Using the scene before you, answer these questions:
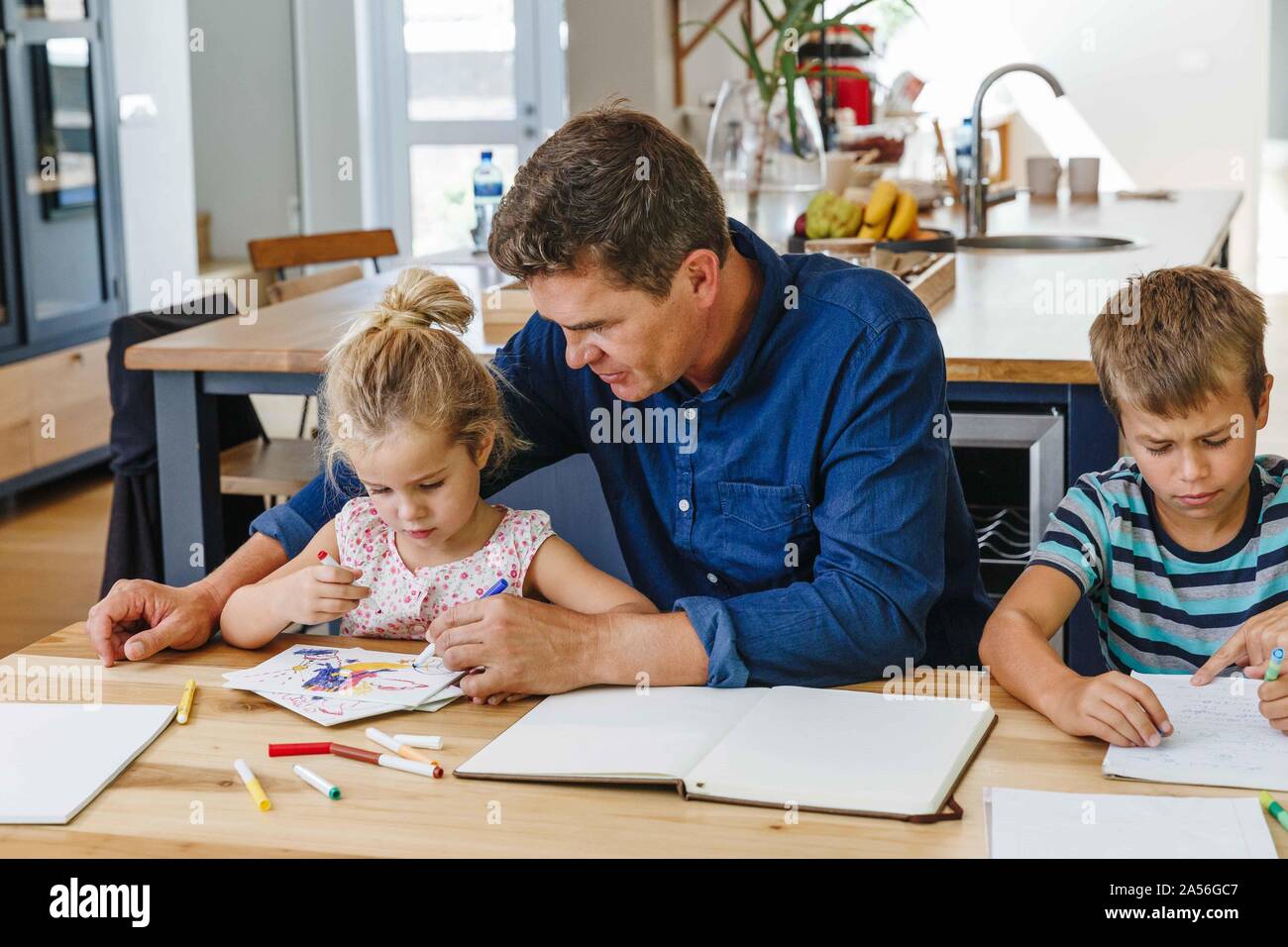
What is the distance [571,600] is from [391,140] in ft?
19.4

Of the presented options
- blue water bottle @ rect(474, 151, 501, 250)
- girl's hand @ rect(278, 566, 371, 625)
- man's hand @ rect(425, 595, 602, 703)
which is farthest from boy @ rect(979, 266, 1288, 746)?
blue water bottle @ rect(474, 151, 501, 250)

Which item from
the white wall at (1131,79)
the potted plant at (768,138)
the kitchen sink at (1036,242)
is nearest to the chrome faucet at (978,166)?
the kitchen sink at (1036,242)

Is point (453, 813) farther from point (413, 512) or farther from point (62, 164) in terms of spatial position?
point (62, 164)

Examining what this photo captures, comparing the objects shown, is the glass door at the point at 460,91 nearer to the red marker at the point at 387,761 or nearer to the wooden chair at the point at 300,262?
the wooden chair at the point at 300,262

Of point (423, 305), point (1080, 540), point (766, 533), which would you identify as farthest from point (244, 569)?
point (1080, 540)

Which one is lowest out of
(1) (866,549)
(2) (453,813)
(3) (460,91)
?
(2) (453,813)

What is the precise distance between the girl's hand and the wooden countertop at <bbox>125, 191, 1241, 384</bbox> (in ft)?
2.78

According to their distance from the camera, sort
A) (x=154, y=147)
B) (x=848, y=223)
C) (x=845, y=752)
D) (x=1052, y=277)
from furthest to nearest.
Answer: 1. (x=154, y=147)
2. (x=848, y=223)
3. (x=1052, y=277)
4. (x=845, y=752)

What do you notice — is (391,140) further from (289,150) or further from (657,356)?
(657,356)

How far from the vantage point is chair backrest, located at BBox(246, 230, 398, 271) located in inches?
140

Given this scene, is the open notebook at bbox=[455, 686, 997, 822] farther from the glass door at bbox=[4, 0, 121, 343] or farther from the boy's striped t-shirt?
the glass door at bbox=[4, 0, 121, 343]

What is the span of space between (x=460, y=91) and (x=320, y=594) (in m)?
5.92

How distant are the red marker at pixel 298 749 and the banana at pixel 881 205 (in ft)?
6.96

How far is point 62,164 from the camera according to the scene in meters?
4.50
